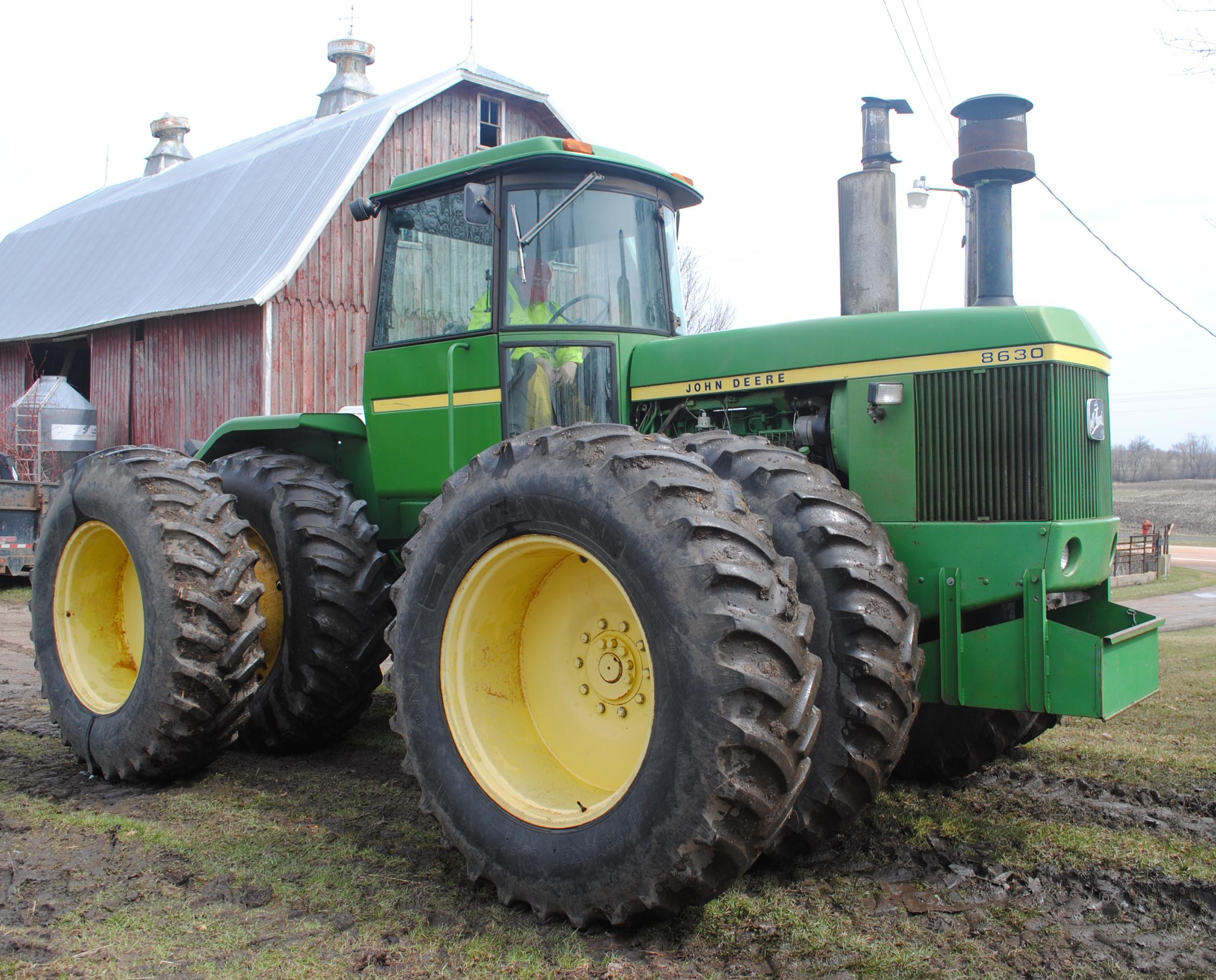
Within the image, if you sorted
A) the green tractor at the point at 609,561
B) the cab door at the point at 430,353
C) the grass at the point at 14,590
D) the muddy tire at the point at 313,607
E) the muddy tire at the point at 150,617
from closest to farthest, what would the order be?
the green tractor at the point at 609,561
the muddy tire at the point at 150,617
the cab door at the point at 430,353
the muddy tire at the point at 313,607
the grass at the point at 14,590

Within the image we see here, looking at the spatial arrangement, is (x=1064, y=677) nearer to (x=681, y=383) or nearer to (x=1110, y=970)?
(x=1110, y=970)

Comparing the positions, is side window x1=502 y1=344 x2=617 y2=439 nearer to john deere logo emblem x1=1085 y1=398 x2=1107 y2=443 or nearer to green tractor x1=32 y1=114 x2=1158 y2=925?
green tractor x1=32 y1=114 x2=1158 y2=925

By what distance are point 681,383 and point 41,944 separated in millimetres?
3159

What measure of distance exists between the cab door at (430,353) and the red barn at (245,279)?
10393 millimetres

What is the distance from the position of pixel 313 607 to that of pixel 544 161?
2395 millimetres

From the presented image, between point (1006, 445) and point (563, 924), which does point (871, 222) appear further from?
point (563, 924)

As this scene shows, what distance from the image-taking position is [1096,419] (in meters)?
4.06

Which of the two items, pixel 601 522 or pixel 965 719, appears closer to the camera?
pixel 601 522

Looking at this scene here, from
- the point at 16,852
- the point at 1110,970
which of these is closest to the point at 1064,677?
the point at 1110,970

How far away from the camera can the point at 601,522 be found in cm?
318

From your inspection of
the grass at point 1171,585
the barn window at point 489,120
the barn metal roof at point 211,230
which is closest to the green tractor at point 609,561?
the barn metal roof at point 211,230

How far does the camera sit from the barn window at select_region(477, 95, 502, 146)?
60.3 ft

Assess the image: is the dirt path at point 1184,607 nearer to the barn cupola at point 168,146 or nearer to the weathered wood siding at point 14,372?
the weathered wood siding at point 14,372

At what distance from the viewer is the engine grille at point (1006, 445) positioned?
12.5 ft
